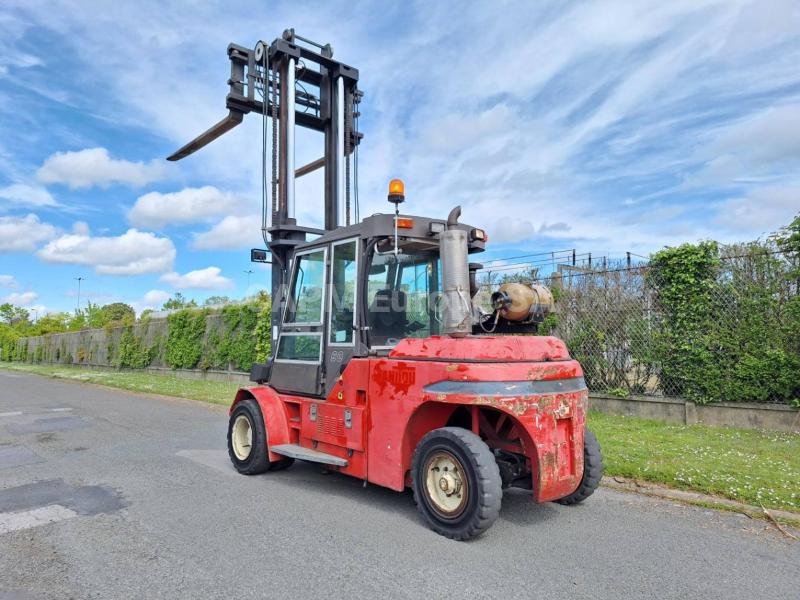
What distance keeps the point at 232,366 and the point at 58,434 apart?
991cm

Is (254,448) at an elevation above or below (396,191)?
below

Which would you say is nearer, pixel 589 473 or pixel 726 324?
pixel 589 473

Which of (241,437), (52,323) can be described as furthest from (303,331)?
(52,323)

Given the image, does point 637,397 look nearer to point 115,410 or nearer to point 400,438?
point 400,438

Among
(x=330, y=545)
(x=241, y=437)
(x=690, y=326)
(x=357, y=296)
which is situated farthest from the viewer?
(x=690, y=326)

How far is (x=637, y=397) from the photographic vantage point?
28.5 ft

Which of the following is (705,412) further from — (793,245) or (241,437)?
(241,437)

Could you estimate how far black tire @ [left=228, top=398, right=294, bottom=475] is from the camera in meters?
5.82

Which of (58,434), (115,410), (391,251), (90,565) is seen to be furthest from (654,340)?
(115,410)

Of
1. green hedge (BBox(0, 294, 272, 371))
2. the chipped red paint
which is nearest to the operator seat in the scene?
the chipped red paint

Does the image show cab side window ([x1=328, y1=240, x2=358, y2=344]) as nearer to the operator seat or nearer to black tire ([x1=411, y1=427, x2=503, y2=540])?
the operator seat

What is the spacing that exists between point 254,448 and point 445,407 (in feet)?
7.63

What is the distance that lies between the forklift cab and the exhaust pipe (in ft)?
2.10

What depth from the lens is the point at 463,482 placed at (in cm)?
407
